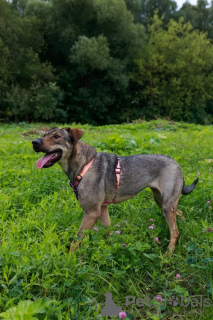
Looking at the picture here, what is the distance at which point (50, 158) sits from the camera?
3.00 m

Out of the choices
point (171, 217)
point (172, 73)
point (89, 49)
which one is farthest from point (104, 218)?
point (172, 73)

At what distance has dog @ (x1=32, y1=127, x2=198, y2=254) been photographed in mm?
3066

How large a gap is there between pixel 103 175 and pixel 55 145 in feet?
2.14

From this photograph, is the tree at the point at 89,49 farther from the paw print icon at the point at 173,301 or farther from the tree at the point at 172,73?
the paw print icon at the point at 173,301

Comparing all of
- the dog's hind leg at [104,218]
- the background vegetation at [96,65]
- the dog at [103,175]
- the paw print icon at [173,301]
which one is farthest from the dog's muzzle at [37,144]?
the background vegetation at [96,65]

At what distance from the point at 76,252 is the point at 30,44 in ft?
69.9

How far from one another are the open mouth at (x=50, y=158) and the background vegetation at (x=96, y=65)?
56.7 feet

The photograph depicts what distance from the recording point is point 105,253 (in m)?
2.61

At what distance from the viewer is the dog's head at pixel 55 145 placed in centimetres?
295

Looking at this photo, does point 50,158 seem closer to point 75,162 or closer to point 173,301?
point 75,162

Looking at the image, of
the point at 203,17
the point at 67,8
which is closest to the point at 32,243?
the point at 67,8

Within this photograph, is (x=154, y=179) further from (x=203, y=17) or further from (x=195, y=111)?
(x=203, y=17)

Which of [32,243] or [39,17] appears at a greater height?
[39,17]

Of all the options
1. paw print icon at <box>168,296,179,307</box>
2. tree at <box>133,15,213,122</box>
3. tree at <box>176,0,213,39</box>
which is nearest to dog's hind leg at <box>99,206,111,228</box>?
paw print icon at <box>168,296,179,307</box>
